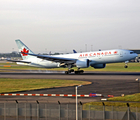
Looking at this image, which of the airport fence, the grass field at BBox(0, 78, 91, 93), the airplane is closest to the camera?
the airport fence

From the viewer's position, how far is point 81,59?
6238 cm

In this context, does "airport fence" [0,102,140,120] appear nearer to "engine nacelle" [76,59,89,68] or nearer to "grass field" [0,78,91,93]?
"grass field" [0,78,91,93]

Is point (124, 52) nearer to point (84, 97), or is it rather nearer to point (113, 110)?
point (84, 97)

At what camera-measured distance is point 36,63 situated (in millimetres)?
69250

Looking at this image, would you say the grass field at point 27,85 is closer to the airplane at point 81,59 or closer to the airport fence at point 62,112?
the airplane at point 81,59

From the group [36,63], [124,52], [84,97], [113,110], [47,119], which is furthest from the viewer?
[36,63]

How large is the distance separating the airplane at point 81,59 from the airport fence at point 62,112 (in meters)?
41.0

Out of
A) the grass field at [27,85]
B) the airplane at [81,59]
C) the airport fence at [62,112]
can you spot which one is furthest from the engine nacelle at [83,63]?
the airport fence at [62,112]

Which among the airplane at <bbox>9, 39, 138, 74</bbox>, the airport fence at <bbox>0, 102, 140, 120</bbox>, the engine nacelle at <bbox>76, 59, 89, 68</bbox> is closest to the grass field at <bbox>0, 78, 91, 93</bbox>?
the engine nacelle at <bbox>76, 59, 89, 68</bbox>

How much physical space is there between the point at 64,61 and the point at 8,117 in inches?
1758

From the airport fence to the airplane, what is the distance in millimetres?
40973

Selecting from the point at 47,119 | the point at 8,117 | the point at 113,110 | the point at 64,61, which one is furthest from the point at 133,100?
the point at 64,61

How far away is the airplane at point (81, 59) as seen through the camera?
5941cm

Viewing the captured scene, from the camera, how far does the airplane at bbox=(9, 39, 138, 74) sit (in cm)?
5941
